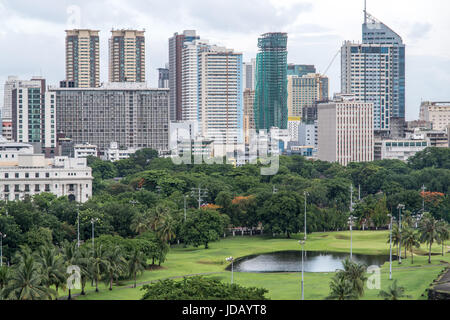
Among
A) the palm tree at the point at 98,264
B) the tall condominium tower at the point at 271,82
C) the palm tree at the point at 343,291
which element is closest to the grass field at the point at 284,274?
the palm tree at the point at 98,264

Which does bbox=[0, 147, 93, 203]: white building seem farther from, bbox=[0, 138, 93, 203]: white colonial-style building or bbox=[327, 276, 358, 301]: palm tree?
bbox=[327, 276, 358, 301]: palm tree

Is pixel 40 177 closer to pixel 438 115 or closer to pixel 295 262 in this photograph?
pixel 295 262

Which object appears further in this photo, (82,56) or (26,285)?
(82,56)

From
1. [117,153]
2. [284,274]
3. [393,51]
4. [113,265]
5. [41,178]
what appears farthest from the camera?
[393,51]

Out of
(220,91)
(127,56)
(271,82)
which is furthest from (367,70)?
(127,56)

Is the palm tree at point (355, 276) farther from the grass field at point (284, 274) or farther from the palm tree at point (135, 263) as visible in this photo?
the palm tree at point (135, 263)

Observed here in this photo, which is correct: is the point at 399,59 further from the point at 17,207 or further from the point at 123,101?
the point at 17,207
